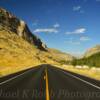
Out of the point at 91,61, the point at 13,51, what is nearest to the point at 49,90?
the point at 91,61

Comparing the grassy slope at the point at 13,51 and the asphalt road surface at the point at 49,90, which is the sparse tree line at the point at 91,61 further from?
the asphalt road surface at the point at 49,90

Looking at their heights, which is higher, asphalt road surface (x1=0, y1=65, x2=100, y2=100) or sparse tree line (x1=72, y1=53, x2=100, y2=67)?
sparse tree line (x1=72, y1=53, x2=100, y2=67)

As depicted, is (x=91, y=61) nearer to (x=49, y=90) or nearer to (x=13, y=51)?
(x=13, y=51)

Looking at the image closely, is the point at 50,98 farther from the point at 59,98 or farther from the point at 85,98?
the point at 85,98

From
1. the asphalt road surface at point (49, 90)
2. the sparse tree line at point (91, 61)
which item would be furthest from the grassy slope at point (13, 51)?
the asphalt road surface at point (49, 90)

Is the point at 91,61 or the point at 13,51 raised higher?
the point at 13,51

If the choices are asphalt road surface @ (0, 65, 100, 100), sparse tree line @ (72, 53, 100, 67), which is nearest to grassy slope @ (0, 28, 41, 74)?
sparse tree line @ (72, 53, 100, 67)

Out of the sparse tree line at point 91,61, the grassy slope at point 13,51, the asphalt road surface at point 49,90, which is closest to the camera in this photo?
the asphalt road surface at point 49,90

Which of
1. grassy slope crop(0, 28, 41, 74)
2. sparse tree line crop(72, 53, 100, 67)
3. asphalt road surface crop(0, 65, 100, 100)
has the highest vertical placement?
grassy slope crop(0, 28, 41, 74)

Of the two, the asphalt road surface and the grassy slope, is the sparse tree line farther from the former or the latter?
the asphalt road surface

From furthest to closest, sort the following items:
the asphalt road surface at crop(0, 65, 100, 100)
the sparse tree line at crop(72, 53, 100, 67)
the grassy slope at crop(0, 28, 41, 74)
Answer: the grassy slope at crop(0, 28, 41, 74), the sparse tree line at crop(72, 53, 100, 67), the asphalt road surface at crop(0, 65, 100, 100)

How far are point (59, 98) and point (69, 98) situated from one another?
518mm

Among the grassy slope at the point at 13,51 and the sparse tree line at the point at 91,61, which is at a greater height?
the grassy slope at the point at 13,51

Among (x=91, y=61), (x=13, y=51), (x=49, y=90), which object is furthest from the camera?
(x=13, y=51)
